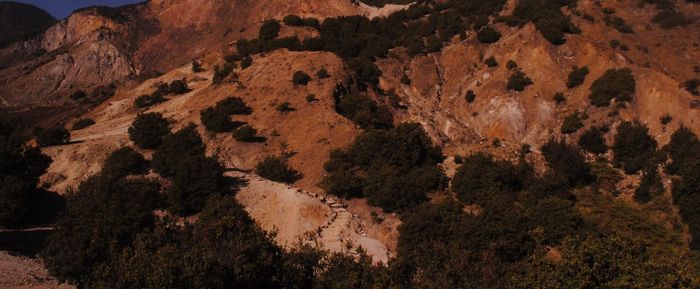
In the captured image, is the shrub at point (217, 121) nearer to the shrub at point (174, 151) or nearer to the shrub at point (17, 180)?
the shrub at point (174, 151)

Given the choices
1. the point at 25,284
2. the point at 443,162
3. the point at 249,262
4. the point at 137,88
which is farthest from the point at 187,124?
the point at 249,262

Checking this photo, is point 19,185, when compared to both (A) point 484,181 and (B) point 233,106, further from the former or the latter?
(A) point 484,181

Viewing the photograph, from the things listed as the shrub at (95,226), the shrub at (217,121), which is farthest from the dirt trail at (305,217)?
the shrub at (217,121)

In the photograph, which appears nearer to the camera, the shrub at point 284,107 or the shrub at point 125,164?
the shrub at point 125,164

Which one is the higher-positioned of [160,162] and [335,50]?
[160,162]

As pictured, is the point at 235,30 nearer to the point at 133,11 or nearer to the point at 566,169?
the point at 133,11

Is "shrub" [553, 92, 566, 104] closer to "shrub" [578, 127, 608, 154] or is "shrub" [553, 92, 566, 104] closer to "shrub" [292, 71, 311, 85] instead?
"shrub" [578, 127, 608, 154]
